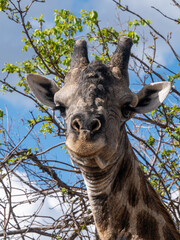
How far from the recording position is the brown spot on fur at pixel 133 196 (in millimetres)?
4109

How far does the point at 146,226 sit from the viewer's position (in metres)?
4.09

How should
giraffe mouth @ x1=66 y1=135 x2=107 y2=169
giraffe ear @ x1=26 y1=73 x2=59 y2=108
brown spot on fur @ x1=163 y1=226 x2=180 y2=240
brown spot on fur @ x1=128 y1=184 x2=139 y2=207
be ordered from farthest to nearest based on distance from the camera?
giraffe ear @ x1=26 y1=73 x2=59 y2=108, brown spot on fur @ x1=163 y1=226 x2=180 y2=240, brown spot on fur @ x1=128 y1=184 x2=139 y2=207, giraffe mouth @ x1=66 y1=135 x2=107 y2=169

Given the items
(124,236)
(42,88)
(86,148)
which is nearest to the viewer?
(86,148)

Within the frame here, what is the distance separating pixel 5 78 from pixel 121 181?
4373 mm

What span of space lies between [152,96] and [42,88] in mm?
1312

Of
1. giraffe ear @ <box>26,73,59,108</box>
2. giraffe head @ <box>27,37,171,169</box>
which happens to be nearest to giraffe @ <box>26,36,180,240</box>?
giraffe head @ <box>27,37,171,169</box>

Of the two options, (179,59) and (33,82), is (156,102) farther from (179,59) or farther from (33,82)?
(179,59)

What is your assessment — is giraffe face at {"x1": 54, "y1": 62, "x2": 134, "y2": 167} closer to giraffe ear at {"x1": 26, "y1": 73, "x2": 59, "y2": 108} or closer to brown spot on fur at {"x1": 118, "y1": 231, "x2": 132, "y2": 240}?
giraffe ear at {"x1": 26, "y1": 73, "x2": 59, "y2": 108}

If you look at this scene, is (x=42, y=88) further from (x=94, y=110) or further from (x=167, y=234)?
(x=167, y=234)

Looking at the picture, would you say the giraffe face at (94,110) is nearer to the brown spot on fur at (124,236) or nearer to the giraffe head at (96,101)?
the giraffe head at (96,101)

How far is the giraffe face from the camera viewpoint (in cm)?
337

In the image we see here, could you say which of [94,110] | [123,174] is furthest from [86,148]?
[123,174]

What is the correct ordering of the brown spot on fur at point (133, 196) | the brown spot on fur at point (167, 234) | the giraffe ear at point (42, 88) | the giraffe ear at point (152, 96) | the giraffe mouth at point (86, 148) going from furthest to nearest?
the giraffe ear at point (42, 88), the giraffe ear at point (152, 96), the brown spot on fur at point (167, 234), the brown spot on fur at point (133, 196), the giraffe mouth at point (86, 148)

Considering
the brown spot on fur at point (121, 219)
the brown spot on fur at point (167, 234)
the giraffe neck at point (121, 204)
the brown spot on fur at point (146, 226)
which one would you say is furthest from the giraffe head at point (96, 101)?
the brown spot on fur at point (167, 234)
